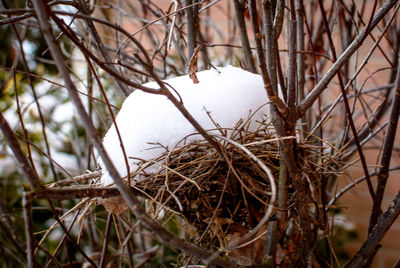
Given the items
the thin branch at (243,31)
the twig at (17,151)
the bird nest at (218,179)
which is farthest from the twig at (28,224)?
the thin branch at (243,31)

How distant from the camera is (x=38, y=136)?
5.09 ft

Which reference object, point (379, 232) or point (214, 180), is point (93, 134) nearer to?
point (214, 180)

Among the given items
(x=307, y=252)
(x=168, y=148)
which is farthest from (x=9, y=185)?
(x=307, y=252)

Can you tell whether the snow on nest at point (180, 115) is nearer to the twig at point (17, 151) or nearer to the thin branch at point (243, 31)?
the thin branch at point (243, 31)

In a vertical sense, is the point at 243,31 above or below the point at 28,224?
above

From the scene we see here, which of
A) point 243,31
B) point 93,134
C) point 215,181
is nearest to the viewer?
point 93,134

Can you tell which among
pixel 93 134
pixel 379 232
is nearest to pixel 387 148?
pixel 379 232

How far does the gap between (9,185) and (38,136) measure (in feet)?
0.76

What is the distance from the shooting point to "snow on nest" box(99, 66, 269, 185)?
0.57 metres

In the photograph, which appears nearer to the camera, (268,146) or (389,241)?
(268,146)

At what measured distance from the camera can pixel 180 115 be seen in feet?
1.91

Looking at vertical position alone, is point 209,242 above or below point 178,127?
below

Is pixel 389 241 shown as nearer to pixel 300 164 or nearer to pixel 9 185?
pixel 300 164

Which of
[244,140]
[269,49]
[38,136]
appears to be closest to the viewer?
[269,49]
